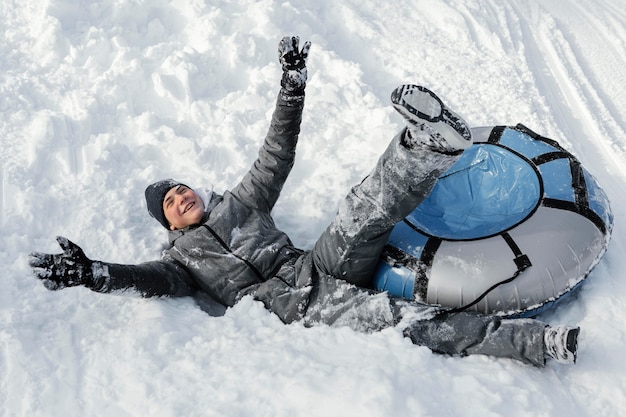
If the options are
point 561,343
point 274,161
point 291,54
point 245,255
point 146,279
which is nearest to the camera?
point 561,343

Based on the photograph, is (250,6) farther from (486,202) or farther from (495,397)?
(495,397)

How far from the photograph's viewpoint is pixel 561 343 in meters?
2.25

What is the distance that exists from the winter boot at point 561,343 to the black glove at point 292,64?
1.82 meters

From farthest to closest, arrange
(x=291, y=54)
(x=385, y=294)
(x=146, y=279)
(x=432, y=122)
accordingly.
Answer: (x=291, y=54)
(x=146, y=279)
(x=385, y=294)
(x=432, y=122)

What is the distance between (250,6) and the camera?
17.2ft

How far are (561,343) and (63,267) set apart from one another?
2198mm

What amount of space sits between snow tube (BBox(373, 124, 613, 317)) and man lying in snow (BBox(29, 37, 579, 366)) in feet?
0.53

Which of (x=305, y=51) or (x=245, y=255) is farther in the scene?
(x=305, y=51)

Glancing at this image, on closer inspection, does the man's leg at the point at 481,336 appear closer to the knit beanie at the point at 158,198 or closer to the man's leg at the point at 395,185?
the man's leg at the point at 395,185

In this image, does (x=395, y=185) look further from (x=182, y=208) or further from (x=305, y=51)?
(x=182, y=208)

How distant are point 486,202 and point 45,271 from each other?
239cm

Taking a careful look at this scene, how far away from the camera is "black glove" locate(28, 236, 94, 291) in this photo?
2488 mm

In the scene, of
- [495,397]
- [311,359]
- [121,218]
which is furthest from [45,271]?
[495,397]

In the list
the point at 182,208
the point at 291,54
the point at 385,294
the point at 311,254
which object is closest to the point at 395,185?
the point at 385,294
